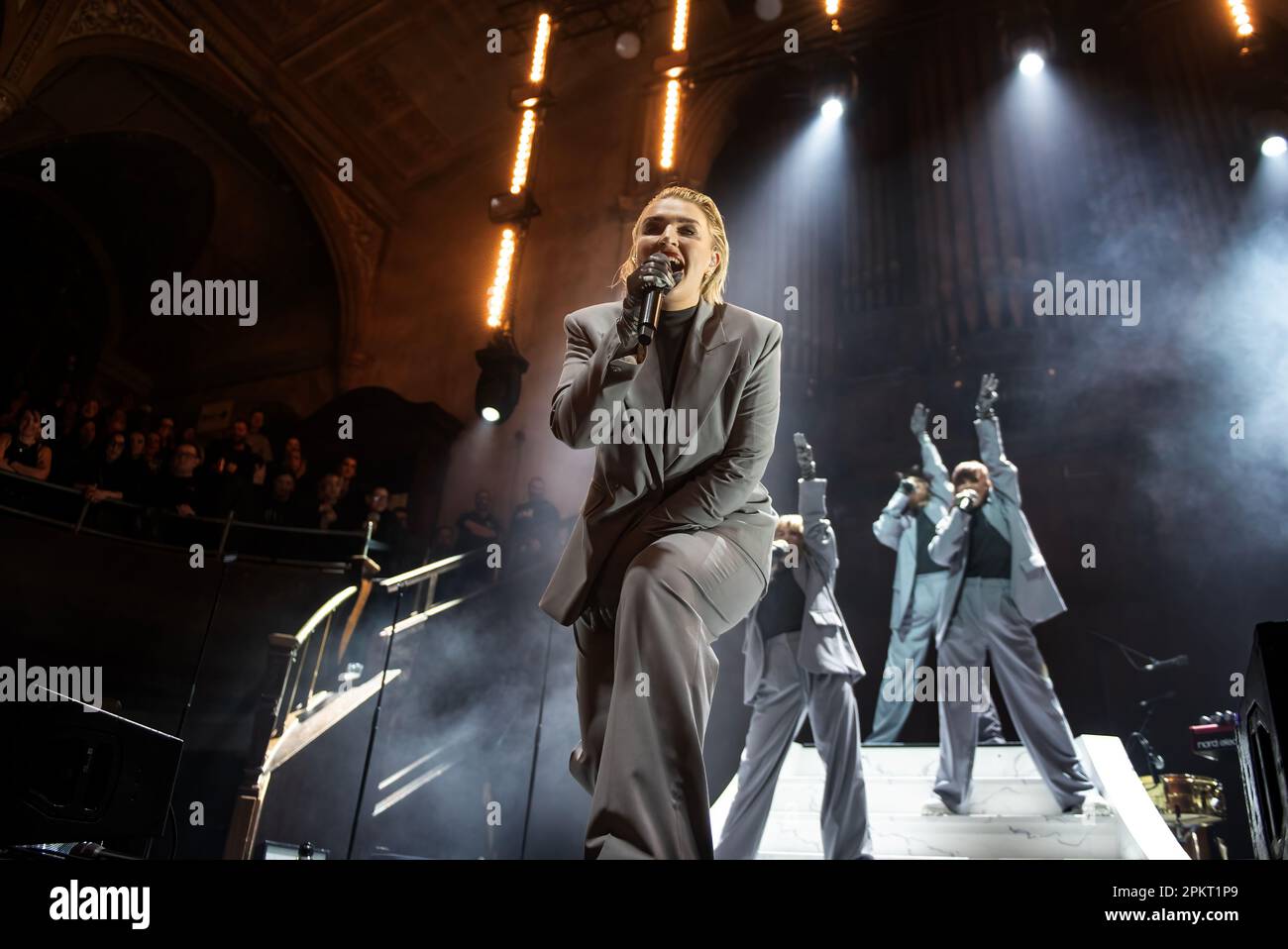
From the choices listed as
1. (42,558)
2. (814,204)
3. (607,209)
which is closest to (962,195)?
(814,204)

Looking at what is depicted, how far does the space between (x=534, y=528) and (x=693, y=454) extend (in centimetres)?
571

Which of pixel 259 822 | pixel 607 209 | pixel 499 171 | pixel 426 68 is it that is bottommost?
pixel 259 822

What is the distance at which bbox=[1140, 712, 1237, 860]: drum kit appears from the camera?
4.55m

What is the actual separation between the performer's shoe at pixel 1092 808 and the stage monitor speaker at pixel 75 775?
4240 millimetres

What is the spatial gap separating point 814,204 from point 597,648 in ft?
29.9

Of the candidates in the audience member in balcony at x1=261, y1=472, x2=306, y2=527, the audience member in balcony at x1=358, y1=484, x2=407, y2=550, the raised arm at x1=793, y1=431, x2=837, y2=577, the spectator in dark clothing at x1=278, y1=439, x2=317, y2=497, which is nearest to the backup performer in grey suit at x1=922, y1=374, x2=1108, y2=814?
the raised arm at x1=793, y1=431, x2=837, y2=577

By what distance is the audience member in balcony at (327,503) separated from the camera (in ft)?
26.5

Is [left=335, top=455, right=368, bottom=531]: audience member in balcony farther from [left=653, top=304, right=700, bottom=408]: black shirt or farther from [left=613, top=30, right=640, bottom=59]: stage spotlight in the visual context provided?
[left=653, top=304, right=700, bottom=408]: black shirt

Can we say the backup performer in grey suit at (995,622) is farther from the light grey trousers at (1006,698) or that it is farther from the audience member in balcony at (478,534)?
the audience member in balcony at (478,534)

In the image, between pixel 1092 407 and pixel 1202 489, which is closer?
pixel 1202 489
